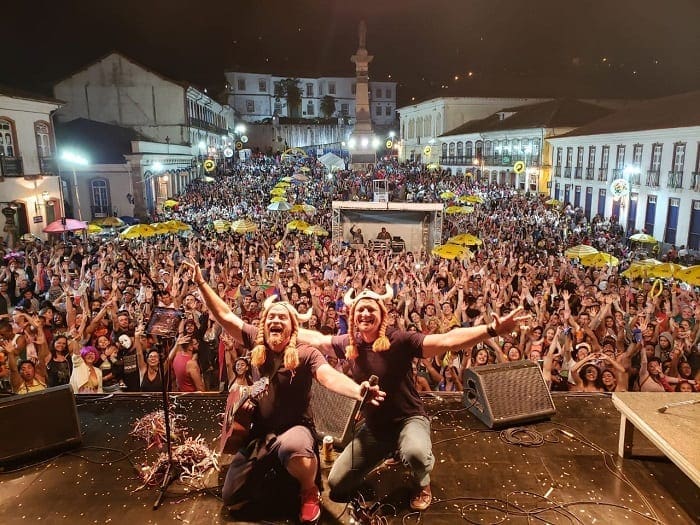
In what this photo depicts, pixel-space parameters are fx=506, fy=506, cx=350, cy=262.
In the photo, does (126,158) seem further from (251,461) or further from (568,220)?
(251,461)

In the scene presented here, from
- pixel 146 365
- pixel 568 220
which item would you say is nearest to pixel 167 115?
pixel 568 220

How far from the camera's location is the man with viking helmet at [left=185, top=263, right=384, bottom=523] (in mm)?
3828

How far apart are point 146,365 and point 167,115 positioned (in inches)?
1298

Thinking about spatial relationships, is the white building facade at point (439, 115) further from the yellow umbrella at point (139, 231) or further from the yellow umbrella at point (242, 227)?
the yellow umbrella at point (139, 231)

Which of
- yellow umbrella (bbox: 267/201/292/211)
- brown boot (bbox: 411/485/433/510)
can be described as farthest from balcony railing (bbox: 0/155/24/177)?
brown boot (bbox: 411/485/433/510)

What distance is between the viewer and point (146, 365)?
6516 mm

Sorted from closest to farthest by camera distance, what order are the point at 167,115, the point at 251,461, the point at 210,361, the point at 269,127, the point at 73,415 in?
the point at 251,461 < the point at 73,415 < the point at 210,361 < the point at 167,115 < the point at 269,127

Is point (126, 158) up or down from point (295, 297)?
up

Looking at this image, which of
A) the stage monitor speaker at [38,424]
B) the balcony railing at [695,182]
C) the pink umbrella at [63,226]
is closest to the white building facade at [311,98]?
the balcony railing at [695,182]

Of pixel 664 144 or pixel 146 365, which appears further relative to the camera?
pixel 664 144

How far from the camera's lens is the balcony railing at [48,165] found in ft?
71.0

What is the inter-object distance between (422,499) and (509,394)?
1714mm

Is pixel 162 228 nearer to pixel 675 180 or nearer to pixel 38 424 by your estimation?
pixel 38 424

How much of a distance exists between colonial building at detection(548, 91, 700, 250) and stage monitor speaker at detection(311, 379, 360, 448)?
618 inches
